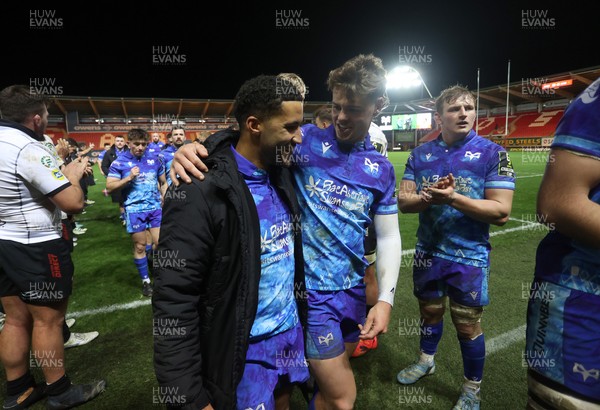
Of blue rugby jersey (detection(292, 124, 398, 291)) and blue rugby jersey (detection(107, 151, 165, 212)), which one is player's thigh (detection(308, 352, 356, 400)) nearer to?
blue rugby jersey (detection(292, 124, 398, 291))

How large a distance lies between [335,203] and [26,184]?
2318 millimetres

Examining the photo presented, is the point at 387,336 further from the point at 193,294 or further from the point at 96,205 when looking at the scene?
the point at 96,205

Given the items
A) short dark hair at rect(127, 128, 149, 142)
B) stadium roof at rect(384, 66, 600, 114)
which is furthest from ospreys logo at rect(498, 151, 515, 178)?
stadium roof at rect(384, 66, 600, 114)

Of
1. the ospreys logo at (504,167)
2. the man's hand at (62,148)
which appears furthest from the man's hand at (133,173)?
the ospreys logo at (504,167)

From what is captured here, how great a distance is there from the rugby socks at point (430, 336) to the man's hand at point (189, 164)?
2651 millimetres

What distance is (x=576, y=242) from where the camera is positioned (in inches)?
46.6

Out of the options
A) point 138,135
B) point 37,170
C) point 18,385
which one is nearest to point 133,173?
point 138,135

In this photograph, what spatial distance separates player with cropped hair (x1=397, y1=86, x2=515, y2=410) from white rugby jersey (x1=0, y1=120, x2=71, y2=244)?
8.90ft

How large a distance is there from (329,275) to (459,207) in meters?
1.16

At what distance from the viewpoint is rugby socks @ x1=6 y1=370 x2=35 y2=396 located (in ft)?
9.27

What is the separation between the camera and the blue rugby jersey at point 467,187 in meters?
2.72

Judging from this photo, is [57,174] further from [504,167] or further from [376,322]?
[504,167]

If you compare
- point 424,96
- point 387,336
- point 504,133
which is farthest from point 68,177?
point 424,96

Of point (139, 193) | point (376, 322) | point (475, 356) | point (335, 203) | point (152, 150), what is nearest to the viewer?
point (376, 322)
